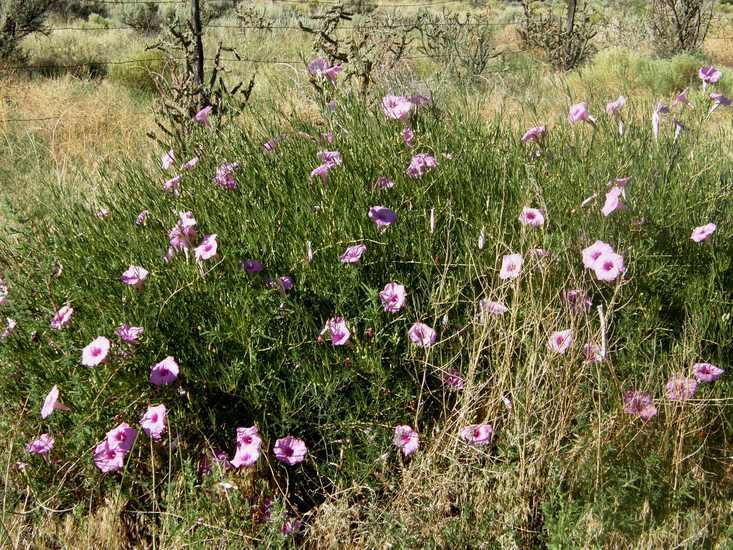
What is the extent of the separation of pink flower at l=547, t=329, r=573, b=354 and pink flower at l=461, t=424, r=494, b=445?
Result: 0.96 ft

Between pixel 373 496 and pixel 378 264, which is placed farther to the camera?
pixel 378 264

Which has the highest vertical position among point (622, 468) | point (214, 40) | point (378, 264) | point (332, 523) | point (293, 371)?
point (378, 264)

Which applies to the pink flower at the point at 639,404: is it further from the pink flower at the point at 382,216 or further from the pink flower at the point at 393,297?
the pink flower at the point at 382,216

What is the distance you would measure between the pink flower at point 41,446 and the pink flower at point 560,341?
4.82 ft

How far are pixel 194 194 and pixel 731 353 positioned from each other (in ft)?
6.46

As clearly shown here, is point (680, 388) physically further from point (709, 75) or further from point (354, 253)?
point (709, 75)

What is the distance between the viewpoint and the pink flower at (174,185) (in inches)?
103

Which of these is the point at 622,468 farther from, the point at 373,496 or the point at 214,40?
the point at 214,40

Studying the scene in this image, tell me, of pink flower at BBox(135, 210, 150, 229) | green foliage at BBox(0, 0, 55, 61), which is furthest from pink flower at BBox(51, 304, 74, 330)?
green foliage at BBox(0, 0, 55, 61)

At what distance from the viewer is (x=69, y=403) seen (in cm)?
209

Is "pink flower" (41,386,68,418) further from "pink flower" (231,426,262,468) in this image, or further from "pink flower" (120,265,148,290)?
"pink flower" (231,426,262,468)

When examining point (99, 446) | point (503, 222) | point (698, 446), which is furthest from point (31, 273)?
point (698, 446)

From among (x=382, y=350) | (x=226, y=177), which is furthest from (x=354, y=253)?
(x=226, y=177)

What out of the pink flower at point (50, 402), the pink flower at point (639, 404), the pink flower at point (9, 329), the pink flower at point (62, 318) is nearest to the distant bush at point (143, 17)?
the pink flower at point (9, 329)
